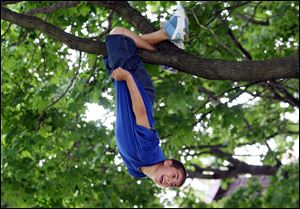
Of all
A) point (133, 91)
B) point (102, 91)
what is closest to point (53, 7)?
point (102, 91)

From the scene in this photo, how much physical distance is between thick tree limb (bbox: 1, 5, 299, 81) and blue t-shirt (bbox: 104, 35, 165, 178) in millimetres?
118

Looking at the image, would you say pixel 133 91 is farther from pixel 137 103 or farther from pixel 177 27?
pixel 177 27

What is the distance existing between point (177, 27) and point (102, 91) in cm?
228

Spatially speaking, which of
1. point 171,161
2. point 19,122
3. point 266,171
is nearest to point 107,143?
point 19,122

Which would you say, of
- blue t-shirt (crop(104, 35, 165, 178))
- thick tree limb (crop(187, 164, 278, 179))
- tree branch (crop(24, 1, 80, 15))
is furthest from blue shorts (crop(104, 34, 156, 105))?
thick tree limb (crop(187, 164, 278, 179))

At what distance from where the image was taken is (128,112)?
5508 millimetres

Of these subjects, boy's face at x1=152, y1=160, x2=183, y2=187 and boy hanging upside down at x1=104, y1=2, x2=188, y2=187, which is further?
boy's face at x1=152, y1=160, x2=183, y2=187

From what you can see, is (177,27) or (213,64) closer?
(213,64)

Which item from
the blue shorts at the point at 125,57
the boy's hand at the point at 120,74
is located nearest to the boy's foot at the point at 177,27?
the blue shorts at the point at 125,57

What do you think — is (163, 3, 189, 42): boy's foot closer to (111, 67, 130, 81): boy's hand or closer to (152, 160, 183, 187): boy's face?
(111, 67, 130, 81): boy's hand

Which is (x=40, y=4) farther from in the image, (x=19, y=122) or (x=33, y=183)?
(x=33, y=183)

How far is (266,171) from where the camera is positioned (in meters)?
13.8

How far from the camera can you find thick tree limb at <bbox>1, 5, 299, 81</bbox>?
515 centimetres

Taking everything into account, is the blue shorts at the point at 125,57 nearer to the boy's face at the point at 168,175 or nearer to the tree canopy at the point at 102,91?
the tree canopy at the point at 102,91
